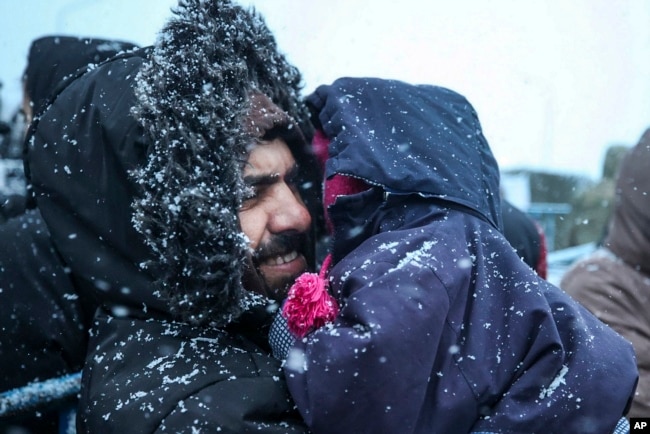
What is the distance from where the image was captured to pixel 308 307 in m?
1.23

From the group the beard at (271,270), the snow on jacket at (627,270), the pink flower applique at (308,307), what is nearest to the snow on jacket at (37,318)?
the beard at (271,270)

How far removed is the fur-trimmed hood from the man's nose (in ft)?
0.52

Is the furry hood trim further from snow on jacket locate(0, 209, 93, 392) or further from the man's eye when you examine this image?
snow on jacket locate(0, 209, 93, 392)

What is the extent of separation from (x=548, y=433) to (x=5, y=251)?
4.94 ft

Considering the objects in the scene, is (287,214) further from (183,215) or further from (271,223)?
(183,215)

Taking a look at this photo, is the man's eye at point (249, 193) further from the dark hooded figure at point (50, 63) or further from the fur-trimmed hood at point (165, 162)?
the dark hooded figure at point (50, 63)

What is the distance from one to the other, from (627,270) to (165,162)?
6.03 feet

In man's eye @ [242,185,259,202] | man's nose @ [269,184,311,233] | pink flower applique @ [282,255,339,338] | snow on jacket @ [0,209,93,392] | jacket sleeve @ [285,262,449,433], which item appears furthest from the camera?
snow on jacket @ [0,209,93,392]

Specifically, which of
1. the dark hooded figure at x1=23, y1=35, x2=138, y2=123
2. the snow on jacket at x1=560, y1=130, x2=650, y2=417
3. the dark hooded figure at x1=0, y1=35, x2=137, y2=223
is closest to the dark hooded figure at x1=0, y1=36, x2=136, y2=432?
the dark hooded figure at x1=0, y1=35, x2=137, y2=223

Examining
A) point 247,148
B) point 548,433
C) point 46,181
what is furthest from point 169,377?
point 548,433

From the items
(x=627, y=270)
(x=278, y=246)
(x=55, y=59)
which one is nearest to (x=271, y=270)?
(x=278, y=246)

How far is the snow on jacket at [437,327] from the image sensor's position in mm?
1091

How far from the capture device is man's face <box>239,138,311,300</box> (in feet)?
4.76

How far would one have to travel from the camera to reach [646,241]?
228 cm
